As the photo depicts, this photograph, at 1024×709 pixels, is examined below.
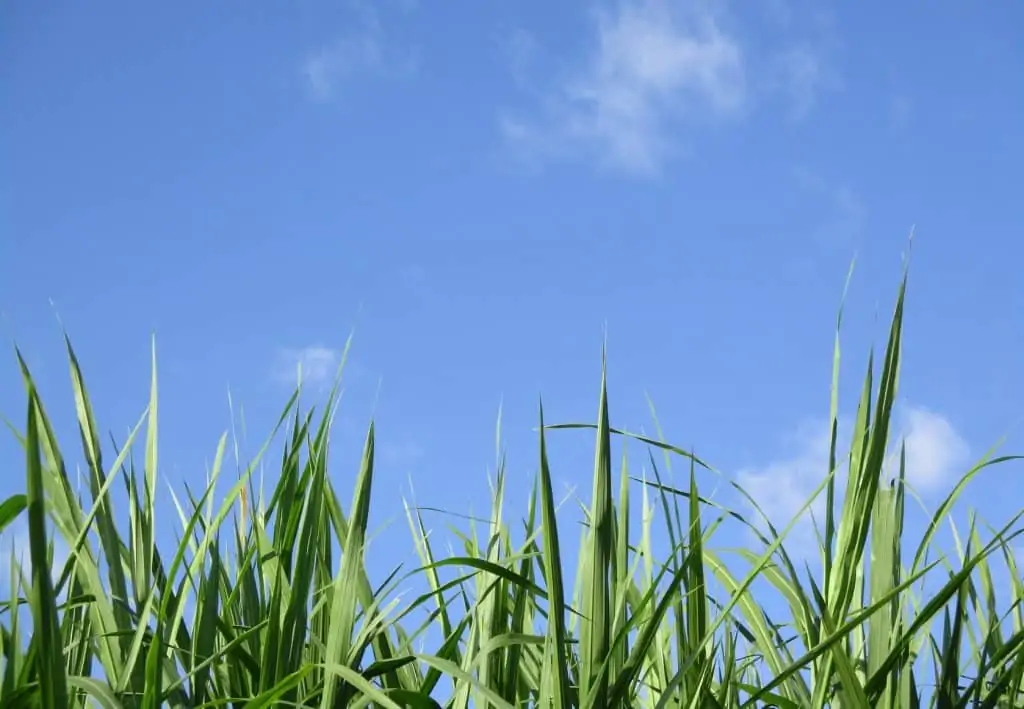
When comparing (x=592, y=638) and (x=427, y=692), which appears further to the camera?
(x=427, y=692)

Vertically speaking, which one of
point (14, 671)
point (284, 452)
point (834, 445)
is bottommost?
point (14, 671)

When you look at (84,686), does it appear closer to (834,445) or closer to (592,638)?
(592,638)

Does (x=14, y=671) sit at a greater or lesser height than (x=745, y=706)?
lesser

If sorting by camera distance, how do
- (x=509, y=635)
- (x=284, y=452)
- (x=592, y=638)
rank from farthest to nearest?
(x=284, y=452) < (x=509, y=635) < (x=592, y=638)

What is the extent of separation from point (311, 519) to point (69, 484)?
0.25 metres

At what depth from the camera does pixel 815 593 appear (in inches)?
48.0

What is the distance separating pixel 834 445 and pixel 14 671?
88 centimetres

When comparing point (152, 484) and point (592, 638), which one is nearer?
point (592, 638)

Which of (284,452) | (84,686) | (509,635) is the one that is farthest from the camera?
(284,452)

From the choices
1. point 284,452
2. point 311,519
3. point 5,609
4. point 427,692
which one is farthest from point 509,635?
point 5,609

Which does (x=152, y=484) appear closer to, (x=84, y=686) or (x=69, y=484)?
(x=69, y=484)

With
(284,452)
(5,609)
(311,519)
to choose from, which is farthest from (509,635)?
(5,609)

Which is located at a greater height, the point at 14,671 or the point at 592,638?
the point at 592,638

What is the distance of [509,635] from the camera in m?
1.19
